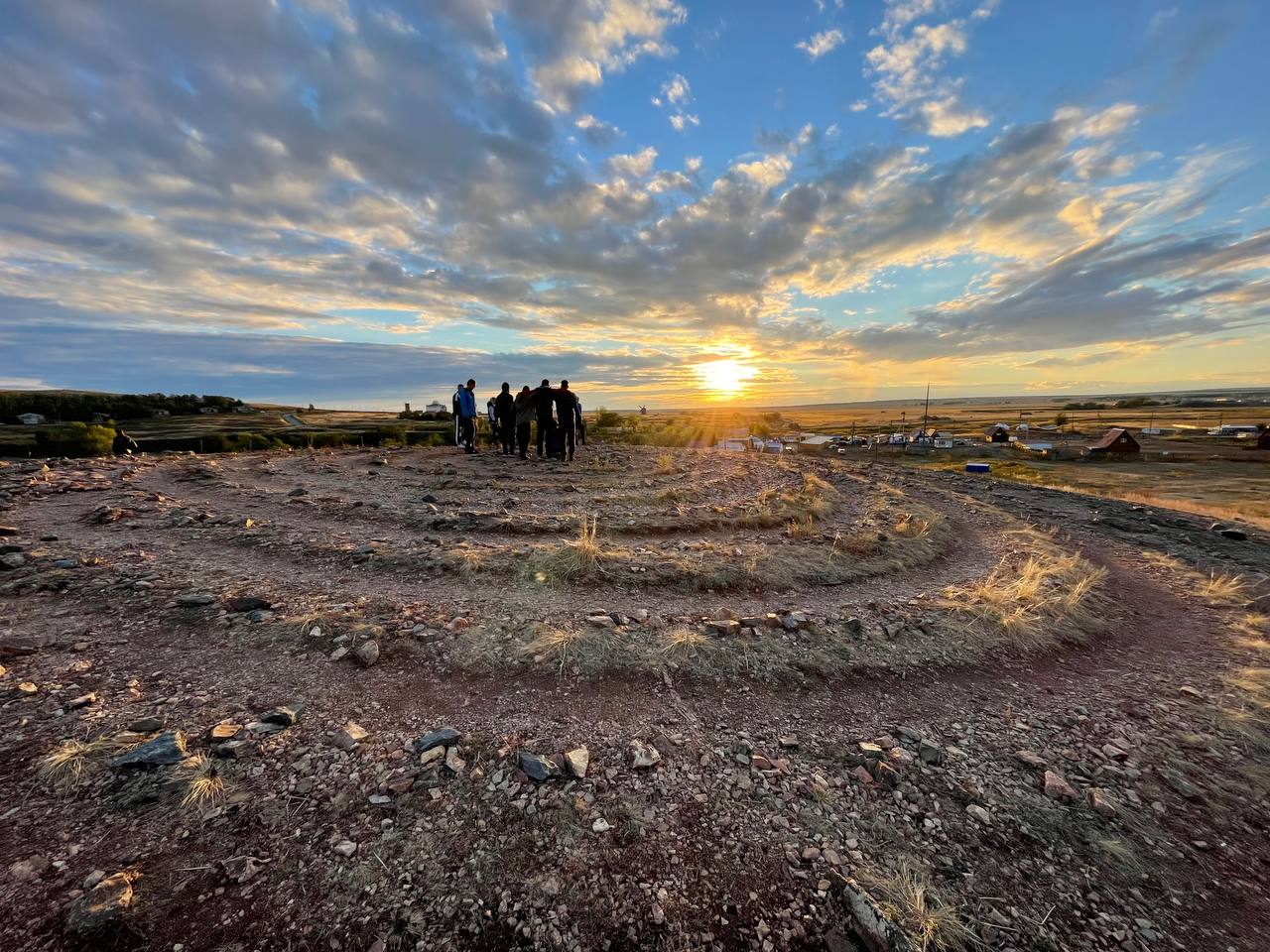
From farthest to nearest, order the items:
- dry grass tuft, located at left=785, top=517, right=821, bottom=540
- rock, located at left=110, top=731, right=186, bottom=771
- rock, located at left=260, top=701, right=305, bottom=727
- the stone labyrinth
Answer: dry grass tuft, located at left=785, top=517, right=821, bottom=540 < the stone labyrinth < rock, located at left=260, top=701, right=305, bottom=727 < rock, located at left=110, top=731, right=186, bottom=771

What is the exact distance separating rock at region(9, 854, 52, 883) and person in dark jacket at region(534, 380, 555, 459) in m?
18.6

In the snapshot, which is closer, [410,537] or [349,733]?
[349,733]

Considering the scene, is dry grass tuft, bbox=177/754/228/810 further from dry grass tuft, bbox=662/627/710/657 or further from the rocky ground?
dry grass tuft, bbox=662/627/710/657

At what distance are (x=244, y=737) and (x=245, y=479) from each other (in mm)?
16322

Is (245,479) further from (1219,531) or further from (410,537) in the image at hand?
(1219,531)

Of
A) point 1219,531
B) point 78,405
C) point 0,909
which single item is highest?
point 78,405

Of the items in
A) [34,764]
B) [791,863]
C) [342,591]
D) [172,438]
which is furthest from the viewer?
[172,438]

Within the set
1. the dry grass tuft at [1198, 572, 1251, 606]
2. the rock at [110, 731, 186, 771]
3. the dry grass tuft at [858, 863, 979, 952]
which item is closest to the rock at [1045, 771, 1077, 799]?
the dry grass tuft at [858, 863, 979, 952]

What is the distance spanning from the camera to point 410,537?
34.5ft

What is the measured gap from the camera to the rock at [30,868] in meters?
2.85

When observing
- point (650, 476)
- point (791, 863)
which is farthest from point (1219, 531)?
point (791, 863)

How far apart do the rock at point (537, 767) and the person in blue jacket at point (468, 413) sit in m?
20.8

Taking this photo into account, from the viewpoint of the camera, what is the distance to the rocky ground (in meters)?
2.96

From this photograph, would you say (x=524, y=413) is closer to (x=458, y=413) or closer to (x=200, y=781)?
(x=458, y=413)
